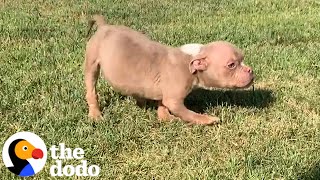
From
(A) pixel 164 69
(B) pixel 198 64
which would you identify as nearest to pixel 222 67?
(B) pixel 198 64

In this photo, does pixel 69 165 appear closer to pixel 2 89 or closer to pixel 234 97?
pixel 2 89

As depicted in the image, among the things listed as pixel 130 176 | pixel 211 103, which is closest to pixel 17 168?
pixel 130 176

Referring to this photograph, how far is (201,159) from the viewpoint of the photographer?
475cm

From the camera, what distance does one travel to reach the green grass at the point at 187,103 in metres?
4.66

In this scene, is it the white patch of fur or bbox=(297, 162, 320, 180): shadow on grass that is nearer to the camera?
bbox=(297, 162, 320, 180): shadow on grass

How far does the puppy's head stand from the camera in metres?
5.03

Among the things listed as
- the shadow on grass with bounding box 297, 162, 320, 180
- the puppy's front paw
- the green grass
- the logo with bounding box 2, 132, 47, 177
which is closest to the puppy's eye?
the green grass

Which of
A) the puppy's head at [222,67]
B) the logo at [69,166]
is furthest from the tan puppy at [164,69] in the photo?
the logo at [69,166]

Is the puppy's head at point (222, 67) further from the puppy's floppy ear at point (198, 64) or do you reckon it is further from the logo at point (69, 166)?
the logo at point (69, 166)

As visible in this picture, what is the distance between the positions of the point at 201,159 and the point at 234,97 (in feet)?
5.58

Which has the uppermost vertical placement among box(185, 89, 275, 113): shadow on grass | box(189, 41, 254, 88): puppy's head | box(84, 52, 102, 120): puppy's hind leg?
box(189, 41, 254, 88): puppy's head

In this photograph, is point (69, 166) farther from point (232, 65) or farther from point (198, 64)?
point (232, 65)

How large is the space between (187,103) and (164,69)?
3.29 ft

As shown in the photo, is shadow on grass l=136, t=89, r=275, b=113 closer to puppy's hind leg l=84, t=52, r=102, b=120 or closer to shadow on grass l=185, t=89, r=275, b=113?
shadow on grass l=185, t=89, r=275, b=113
